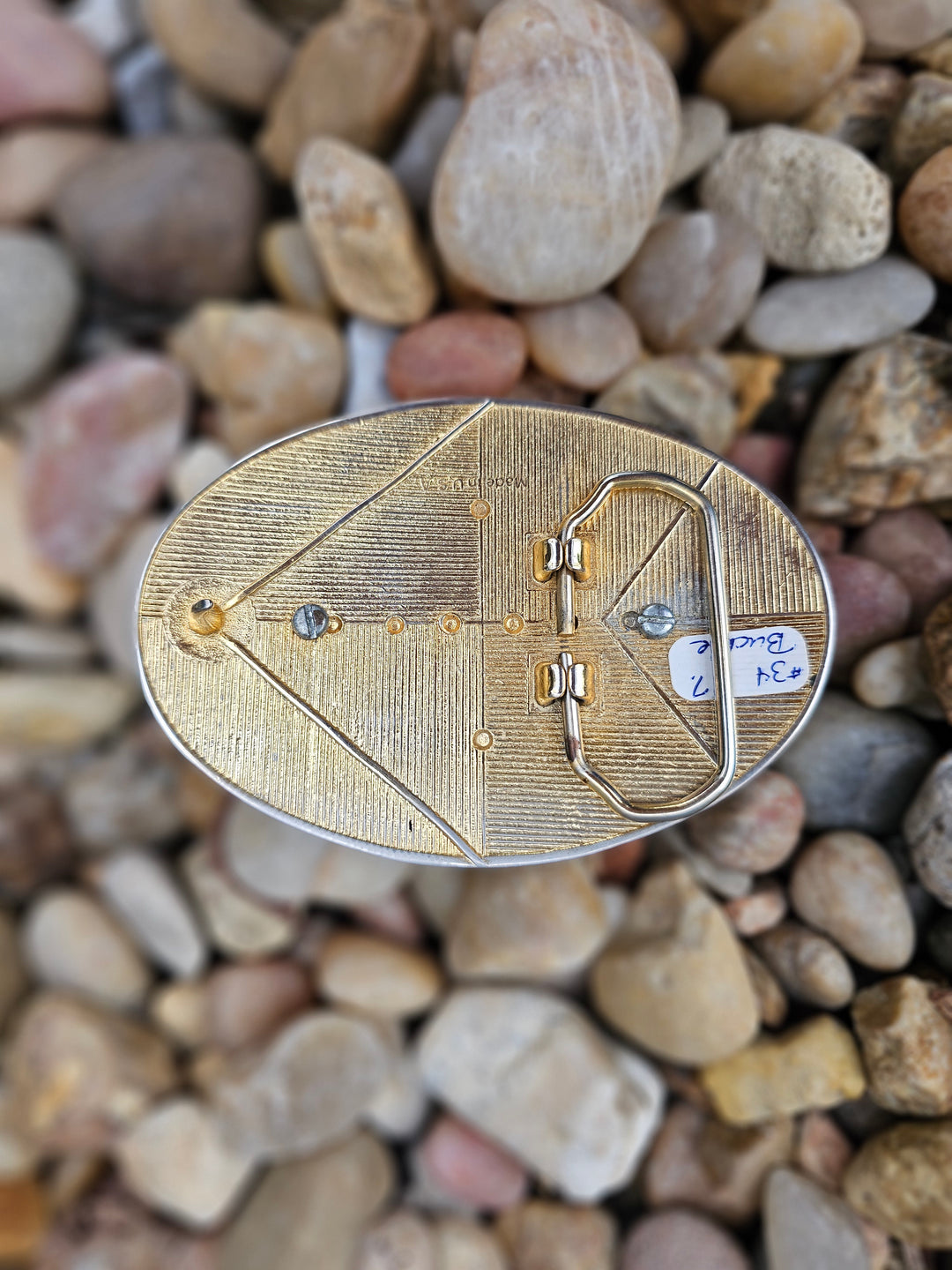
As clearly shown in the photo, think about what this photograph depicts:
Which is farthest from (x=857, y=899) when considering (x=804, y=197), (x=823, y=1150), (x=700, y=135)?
(x=700, y=135)

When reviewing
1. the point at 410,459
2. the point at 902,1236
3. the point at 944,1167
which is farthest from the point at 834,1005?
the point at 410,459

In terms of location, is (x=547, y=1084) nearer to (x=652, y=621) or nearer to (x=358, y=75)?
(x=652, y=621)

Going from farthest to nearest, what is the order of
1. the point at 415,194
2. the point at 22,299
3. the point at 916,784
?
the point at 22,299
the point at 415,194
the point at 916,784

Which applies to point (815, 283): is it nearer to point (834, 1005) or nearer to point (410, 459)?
point (410, 459)

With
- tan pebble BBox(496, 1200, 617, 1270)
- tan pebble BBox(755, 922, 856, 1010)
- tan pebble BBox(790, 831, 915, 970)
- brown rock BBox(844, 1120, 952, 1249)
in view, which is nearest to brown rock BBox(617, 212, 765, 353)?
tan pebble BBox(790, 831, 915, 970)

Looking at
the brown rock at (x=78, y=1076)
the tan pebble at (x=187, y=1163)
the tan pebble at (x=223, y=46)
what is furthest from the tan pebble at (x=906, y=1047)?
the tan pebble at (x=223, y=46)
